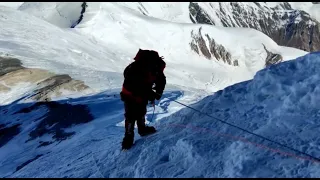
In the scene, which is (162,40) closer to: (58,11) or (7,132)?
(58,11)

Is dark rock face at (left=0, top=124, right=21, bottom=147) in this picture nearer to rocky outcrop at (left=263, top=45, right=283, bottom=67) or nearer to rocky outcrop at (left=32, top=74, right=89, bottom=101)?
rocky outcrop at (left=32, top=74, right=89, bottom=101)

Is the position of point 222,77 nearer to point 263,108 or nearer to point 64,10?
point 64,10

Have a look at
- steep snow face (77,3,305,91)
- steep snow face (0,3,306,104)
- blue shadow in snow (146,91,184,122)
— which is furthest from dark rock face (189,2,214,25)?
blue shadow in snow (146,91,184,122)

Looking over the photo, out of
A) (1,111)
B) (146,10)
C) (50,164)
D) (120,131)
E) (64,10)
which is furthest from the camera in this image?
(146,10)

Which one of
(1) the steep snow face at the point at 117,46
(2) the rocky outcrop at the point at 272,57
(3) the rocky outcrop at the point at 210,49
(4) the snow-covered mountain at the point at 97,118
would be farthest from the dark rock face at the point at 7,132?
(2) the rocky outcrop at the point at 272,57

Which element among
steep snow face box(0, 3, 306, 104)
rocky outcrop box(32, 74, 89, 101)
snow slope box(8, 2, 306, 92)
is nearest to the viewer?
rocky outcrop box(32, 74, 89, 101)

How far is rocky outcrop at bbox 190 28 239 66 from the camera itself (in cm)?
8653

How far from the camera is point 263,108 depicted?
24.3 feet

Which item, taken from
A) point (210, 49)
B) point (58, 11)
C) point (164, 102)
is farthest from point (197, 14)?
point (164, 102)

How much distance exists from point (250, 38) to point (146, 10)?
41143mm

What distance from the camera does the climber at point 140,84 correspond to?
7.78 metres

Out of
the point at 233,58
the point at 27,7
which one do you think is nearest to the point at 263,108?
the point at 233,58

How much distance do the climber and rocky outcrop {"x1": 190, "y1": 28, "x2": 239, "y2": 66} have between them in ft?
251

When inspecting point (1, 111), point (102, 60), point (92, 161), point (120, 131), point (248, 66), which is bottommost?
point (248, 66)
